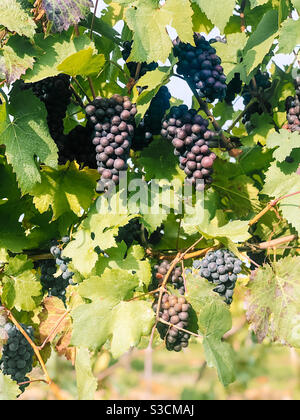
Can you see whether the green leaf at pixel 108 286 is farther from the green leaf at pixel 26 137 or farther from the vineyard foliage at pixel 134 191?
the green leaf at pixel 26 137

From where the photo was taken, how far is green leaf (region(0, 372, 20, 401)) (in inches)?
60.1

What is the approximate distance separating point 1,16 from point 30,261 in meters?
0.76

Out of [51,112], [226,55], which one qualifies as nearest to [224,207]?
[226,55]

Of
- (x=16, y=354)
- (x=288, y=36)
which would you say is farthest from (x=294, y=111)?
(x=16, y=354)

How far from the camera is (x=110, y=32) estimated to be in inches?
67.9

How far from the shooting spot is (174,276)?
1.59 meters

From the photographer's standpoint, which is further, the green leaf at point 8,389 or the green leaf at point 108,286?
the green leaf at point 8,389

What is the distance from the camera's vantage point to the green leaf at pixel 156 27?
1.46 metres

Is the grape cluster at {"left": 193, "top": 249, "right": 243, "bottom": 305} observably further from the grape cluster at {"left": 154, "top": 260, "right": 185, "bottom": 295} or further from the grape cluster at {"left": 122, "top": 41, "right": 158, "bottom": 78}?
the grape cluster at {"left": 122, "top": 41, "right": 158, "bottom": 78}

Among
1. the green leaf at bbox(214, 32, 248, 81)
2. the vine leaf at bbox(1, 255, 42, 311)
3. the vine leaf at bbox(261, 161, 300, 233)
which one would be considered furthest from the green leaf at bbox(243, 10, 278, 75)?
the vine leaf at bbox(1, 255, 42, 311)

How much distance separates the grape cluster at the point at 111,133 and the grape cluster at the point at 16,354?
541 millimetres

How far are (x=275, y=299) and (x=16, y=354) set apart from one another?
33.1 inches

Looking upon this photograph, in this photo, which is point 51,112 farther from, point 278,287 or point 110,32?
point 278,287

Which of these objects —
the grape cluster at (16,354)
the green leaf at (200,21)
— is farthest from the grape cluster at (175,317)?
the green leaf at (200,21)
